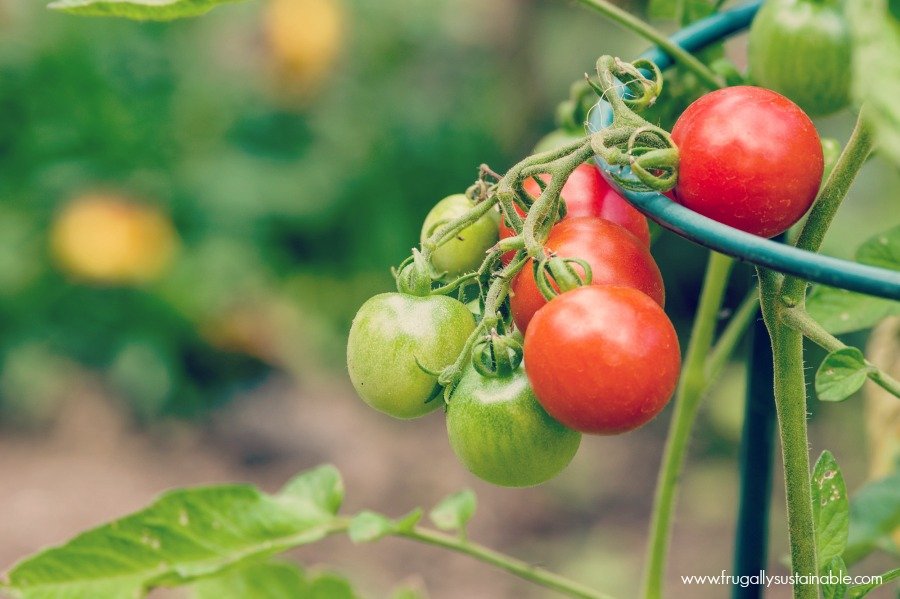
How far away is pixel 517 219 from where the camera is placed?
0.59 meters

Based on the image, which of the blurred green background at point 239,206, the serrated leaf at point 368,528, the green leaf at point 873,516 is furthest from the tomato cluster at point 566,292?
the blurred green background at point 239,206

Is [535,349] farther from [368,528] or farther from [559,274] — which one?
[368,528]

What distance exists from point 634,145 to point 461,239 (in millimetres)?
133

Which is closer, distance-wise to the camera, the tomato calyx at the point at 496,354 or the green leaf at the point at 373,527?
the tomato calyx at the point at 496,354

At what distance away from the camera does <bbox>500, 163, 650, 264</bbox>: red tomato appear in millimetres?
657

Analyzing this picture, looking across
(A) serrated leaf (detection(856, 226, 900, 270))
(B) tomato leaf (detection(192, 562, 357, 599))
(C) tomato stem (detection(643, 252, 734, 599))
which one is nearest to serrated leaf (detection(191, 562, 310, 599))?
(B) tomato leaf (detection(192, 562, 357, 599))

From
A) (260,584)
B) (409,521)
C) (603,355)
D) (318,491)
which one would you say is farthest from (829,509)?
(260,584)

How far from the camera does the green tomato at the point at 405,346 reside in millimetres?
604

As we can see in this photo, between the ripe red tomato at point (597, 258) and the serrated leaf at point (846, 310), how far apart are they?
0.66 feet

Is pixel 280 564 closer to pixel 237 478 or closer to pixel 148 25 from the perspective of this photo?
pixel 237 478

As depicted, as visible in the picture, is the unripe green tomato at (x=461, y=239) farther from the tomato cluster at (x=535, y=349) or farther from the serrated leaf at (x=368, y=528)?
the serrated leaf at (x=368, y=528)

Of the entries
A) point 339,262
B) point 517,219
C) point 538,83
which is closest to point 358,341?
point 517,219

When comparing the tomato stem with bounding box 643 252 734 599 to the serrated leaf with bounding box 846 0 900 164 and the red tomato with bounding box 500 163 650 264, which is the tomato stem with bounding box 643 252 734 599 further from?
the serrated leaf with bounding box 846 0 900 164

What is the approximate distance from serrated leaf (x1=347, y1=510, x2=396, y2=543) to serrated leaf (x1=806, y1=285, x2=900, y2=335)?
35 cm
